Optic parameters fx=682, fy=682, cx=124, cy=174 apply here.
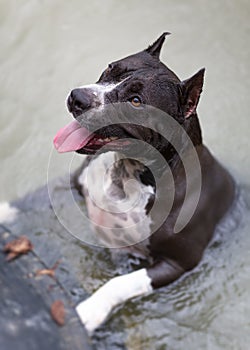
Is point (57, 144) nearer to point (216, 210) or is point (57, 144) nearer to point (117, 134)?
point (117, 134)

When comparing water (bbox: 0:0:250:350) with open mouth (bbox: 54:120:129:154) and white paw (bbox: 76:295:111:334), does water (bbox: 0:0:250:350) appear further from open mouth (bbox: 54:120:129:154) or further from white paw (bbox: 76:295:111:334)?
open mouth (bbox: 54:120:129:154)

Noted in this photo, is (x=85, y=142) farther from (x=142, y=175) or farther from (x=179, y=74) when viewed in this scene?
(x=179, y=74)

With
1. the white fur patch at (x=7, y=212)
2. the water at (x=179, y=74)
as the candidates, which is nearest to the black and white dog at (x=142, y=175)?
the water at (x=179, y=74)

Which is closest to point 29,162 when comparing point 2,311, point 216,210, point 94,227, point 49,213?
point 49,213

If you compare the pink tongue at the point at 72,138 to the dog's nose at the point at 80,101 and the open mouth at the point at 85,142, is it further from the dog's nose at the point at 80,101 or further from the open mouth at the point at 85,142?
the dog's nose at the point at 80,101

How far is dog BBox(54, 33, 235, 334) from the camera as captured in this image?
320 cm

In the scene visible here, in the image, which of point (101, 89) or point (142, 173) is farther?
point (142, 173)

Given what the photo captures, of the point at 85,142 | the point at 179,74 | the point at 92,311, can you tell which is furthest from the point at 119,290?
the point at 179,74

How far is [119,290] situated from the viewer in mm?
3590

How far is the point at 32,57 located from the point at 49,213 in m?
1.68

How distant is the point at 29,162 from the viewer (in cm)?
471

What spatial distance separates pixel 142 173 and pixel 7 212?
3.19 feet

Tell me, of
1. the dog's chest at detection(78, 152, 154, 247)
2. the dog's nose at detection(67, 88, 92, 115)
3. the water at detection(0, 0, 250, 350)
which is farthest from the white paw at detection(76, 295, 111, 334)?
the dog's nose at detection(67, 88, 92, 115)

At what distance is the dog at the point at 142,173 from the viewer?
3.20 meters
